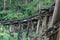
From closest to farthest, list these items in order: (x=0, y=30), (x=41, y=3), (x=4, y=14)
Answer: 1. (x=0, y=30)
2. (x=41, y=3)
3. (x=4, y=14)

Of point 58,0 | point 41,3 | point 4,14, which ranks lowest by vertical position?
point 4,14

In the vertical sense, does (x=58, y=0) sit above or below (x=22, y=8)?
above

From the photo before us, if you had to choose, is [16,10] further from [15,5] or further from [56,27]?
[56,27]

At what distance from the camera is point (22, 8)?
492 inches

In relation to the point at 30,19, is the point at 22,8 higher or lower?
lower

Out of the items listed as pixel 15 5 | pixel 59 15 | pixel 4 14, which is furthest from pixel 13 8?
pixel 59 15

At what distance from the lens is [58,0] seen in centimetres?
229

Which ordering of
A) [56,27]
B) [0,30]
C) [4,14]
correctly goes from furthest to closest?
[4,14]
[0,30]
[56,27]

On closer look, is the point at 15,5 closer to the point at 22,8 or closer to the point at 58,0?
the point at 22,8

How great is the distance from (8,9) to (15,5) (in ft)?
1.76

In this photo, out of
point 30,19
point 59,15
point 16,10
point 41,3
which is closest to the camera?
point 59,15

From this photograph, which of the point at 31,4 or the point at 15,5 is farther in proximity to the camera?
the point at 15,5

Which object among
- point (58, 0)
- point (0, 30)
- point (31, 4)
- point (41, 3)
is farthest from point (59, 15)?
point (31, 4)

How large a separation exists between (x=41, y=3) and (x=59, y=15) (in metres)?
8.12
